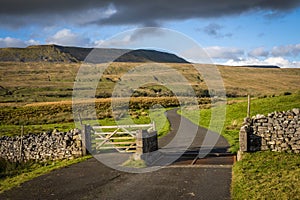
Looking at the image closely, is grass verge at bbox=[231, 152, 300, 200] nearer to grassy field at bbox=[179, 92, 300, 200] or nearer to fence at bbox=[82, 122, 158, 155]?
grassy field at bbox=[179, 92, 300, 200]

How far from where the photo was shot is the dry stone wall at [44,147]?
20438mm

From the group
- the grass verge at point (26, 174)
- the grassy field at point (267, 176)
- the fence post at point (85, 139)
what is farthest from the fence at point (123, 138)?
the grassy field at point (267, 176)

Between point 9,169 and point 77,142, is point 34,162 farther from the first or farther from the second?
point 77,142

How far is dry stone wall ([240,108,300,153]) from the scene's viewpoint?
17.0 metres

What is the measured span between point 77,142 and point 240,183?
1055 cm

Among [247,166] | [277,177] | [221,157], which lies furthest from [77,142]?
[277,177]

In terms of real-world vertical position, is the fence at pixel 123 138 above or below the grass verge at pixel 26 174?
above

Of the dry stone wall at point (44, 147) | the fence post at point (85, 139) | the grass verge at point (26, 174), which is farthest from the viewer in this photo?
the dry stone wall at point (44, 147)

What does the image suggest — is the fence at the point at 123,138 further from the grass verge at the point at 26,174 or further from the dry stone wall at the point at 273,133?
the dry stone wall at the point at 273,133

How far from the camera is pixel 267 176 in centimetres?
1296

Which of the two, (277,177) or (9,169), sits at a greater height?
(277,177)

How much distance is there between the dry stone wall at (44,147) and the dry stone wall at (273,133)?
Result: 28.5 feet

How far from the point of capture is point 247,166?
47.6 feet

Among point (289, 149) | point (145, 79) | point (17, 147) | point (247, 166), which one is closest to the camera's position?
point (247, 166)
